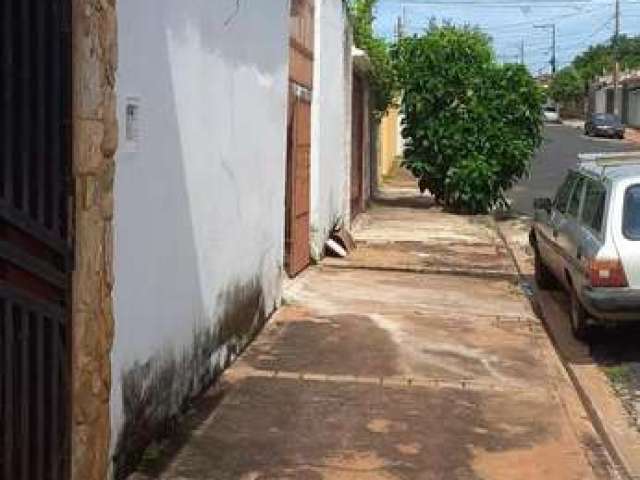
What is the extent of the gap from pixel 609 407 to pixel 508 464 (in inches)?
67.6

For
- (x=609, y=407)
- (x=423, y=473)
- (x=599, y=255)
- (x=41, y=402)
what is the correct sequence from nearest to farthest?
(x=41, y=402) < (x=423, y=473) < (x=609, y=407) < (x=599, y=255)

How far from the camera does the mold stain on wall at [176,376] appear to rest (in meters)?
5.73

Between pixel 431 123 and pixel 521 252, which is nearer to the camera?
pixel 521 252

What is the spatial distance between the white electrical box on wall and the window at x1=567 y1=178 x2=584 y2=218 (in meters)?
6.13

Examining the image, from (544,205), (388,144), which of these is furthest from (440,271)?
(388,144)

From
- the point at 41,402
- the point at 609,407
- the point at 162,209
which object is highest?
the point at 162,209

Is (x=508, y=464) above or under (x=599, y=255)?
under

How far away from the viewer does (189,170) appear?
271 inches

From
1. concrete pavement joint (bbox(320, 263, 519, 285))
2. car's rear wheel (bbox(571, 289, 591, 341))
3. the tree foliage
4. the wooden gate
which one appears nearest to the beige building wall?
the tree foliage

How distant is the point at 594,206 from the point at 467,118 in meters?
13.5

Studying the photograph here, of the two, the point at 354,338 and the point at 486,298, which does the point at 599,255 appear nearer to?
the point at 354,338

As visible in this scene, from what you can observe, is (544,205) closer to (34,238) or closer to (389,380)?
(389,380)

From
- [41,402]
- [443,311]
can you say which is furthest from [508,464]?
[443,311]

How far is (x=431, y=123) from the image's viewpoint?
2353 centimetres
